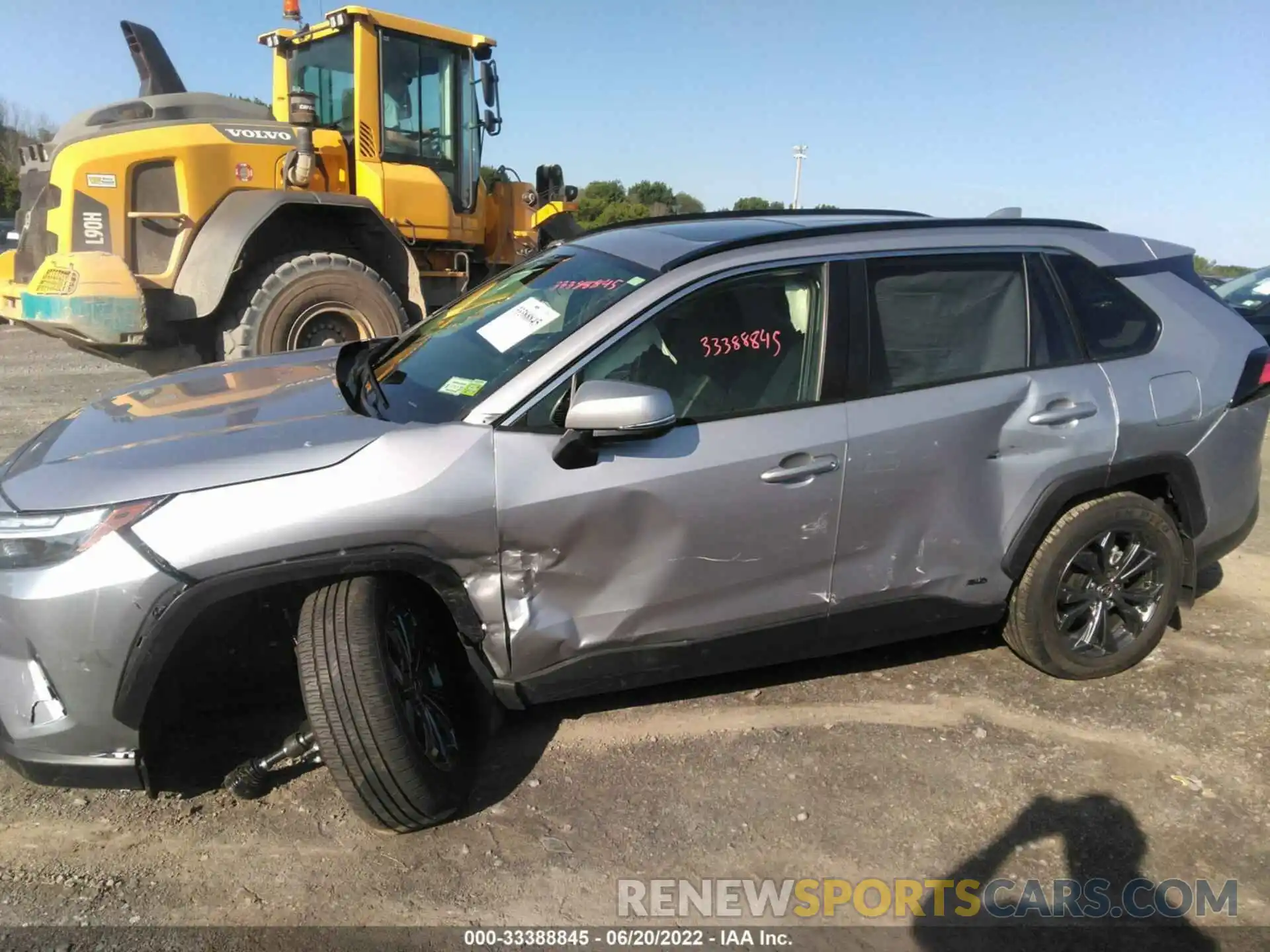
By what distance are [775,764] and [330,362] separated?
228 cm

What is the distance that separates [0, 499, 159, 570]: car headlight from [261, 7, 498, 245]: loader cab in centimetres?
588

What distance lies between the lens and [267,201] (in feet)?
22.7

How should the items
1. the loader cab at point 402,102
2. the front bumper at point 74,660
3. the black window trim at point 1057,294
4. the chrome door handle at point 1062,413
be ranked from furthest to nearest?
the loader cab at point 402,102 → the black window trim at point 1057,294 → the chrome door handle at point 1062,413 → the front bumper at point 74,660

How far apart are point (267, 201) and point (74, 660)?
5.36m

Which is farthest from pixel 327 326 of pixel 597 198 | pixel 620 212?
pixel 597 198

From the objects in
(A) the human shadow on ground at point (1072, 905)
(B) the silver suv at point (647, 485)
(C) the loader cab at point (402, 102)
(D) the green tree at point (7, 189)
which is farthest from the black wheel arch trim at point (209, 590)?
(D) the green tree at point (7, 189)

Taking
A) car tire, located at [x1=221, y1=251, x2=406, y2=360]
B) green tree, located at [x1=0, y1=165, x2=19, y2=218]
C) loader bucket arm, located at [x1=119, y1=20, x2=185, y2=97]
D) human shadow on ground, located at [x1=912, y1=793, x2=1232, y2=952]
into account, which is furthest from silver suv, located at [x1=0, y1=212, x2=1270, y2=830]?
green tree, located at [x1=0, y1=165, x2=19, y2=218]

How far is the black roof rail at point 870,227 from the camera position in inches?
120

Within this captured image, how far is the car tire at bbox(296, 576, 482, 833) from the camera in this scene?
2.53m

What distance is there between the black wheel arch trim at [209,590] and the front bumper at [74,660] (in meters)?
0.02

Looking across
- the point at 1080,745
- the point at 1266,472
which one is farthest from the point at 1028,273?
the point at 1266,472

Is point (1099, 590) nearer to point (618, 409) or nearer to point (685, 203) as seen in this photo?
point (618, 409)

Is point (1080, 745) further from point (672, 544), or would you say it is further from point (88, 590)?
point (88, 590)

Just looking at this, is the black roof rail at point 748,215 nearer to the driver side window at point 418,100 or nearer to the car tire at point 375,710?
the car tire at point 375,710
